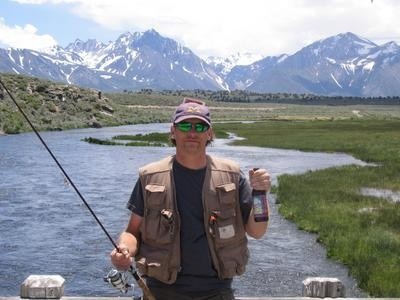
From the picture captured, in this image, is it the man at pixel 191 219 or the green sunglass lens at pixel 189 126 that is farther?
the green sunglass lens at pixel 189 126

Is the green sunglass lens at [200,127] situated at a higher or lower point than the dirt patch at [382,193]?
higher

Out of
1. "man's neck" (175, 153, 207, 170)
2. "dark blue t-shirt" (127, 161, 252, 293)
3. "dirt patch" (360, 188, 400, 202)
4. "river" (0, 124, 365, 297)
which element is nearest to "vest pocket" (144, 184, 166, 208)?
"dark blue t-shirt" (127, 161, 252, 293)

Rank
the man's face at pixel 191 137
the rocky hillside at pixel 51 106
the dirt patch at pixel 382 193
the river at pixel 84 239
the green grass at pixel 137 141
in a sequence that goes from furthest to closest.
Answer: the rocky hillside at pixel 51 106 < the green grass at pixel 137 141 < the dirt patch at pixel 382 193 < the river at pixel 84 239 < the man's face at pixel 191 137

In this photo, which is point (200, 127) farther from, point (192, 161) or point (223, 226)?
point (223, 226)

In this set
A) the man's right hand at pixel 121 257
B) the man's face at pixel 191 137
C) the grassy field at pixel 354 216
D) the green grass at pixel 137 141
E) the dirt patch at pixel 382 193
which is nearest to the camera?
the man's right hand at pixel 121 257

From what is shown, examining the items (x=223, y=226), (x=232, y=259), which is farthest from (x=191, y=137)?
(x=232, y=259)

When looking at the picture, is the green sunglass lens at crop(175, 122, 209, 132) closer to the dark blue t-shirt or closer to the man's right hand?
the dark blue t-shirt

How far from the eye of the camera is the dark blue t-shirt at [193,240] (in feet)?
16.7

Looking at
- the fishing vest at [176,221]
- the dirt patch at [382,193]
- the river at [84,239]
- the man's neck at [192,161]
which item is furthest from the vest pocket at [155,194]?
the dirt patch at [382,193]

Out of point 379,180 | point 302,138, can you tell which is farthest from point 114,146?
point 379,180

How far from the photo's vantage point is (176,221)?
5.10 meters

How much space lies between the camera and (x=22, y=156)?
49.7 meters

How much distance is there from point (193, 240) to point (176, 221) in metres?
0.22

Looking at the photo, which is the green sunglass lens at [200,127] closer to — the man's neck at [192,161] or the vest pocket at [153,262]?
the man's neck at [192,161]
